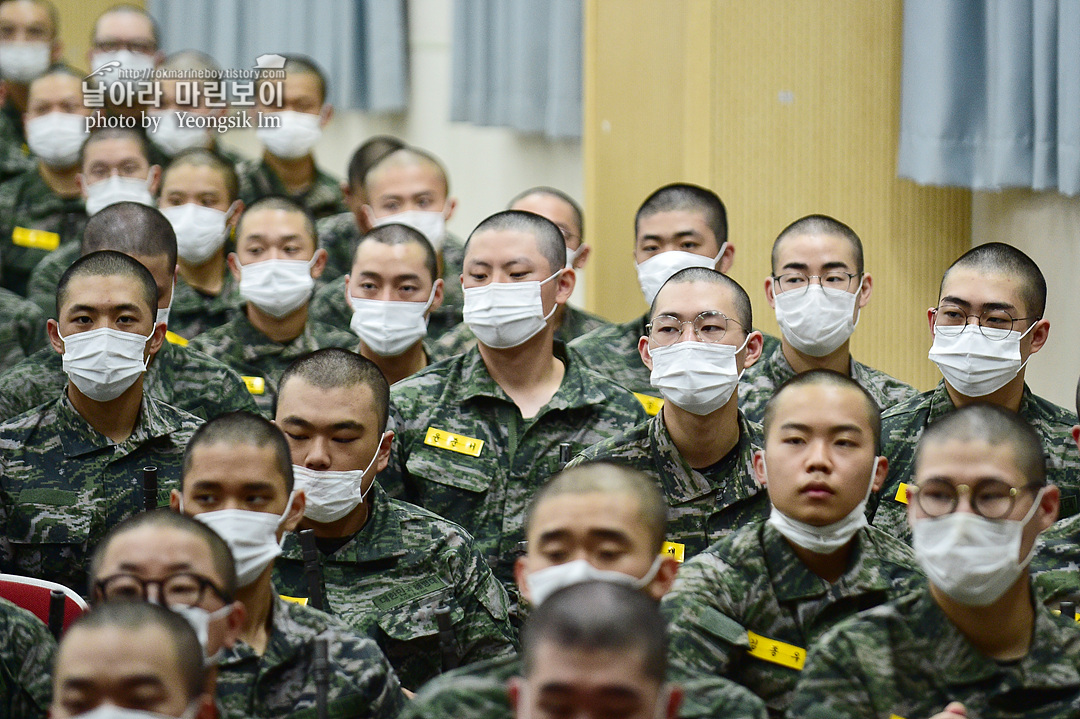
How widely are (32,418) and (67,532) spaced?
34cm

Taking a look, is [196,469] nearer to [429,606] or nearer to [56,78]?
[429,606]

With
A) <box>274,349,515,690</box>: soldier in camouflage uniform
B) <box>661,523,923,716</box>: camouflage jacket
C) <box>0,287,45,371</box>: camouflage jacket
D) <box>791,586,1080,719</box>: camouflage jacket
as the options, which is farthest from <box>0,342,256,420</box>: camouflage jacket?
<box>791,586,1080,719</box>: camouflage jacket

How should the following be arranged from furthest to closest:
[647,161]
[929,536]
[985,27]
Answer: [647,161] < [985,27] < [929,536]

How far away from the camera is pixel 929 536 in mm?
2434

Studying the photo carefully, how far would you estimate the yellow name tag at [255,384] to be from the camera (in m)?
4.36

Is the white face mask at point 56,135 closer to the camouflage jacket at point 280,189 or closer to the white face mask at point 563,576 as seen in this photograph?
the camouflage jacket at point 280,189

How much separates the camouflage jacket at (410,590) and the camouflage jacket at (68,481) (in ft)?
1.95

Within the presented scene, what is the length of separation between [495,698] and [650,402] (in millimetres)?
2121

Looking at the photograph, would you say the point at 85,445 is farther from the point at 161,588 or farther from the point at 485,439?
the point at 161,588

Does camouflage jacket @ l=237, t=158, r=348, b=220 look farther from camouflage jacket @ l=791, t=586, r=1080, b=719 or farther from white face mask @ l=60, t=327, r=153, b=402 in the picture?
camouflage jacket @ l=791, t=586, r=1080, b=719

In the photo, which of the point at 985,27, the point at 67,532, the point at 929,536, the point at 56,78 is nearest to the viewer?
the point at 929,536

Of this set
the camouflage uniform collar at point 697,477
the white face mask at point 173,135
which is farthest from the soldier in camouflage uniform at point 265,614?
the white face mask at point 173,135

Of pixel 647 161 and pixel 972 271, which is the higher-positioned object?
pixel 647 161

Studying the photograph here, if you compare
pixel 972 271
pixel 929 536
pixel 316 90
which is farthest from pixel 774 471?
pixel 316 90
